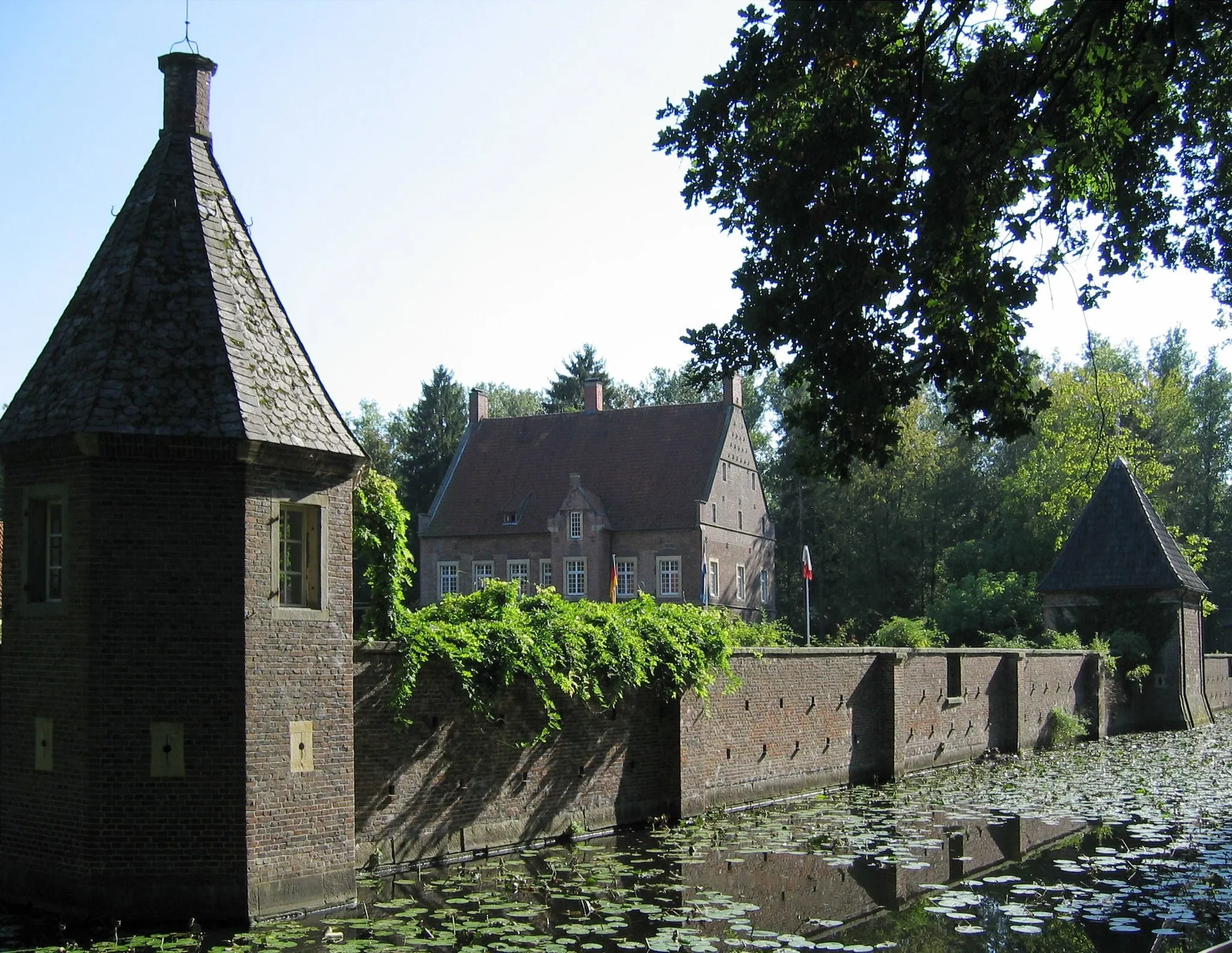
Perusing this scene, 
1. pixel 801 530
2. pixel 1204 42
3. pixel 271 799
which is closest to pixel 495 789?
pixel 271 799

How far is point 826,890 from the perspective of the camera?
12.5 meters

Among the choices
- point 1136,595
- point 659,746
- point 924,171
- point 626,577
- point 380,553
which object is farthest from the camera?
point 626,577

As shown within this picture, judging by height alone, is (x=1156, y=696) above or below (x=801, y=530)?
below

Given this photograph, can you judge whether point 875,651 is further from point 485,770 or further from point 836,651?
point 485,770

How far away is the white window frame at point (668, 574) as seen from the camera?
5200 centimetres

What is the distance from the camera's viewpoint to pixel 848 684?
2227 centimetres

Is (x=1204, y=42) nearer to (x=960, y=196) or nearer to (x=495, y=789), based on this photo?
(x=960, y=196)

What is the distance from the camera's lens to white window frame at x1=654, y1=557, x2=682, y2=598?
52.0 meters

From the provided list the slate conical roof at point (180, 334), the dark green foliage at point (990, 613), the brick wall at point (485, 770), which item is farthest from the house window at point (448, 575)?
the slate conical roof at point (180, 334)

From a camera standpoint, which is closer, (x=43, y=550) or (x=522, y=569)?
(x=43, y=550)

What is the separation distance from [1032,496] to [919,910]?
46305 mm

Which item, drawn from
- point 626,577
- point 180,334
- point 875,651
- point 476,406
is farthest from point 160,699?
point 476,406

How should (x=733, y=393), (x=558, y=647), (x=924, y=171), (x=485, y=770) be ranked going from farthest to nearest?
(x=733, y=393), (x=558, y=647), (x=485, y=770), (x=924, y=171)

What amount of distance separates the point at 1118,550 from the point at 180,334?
32.6 metres
